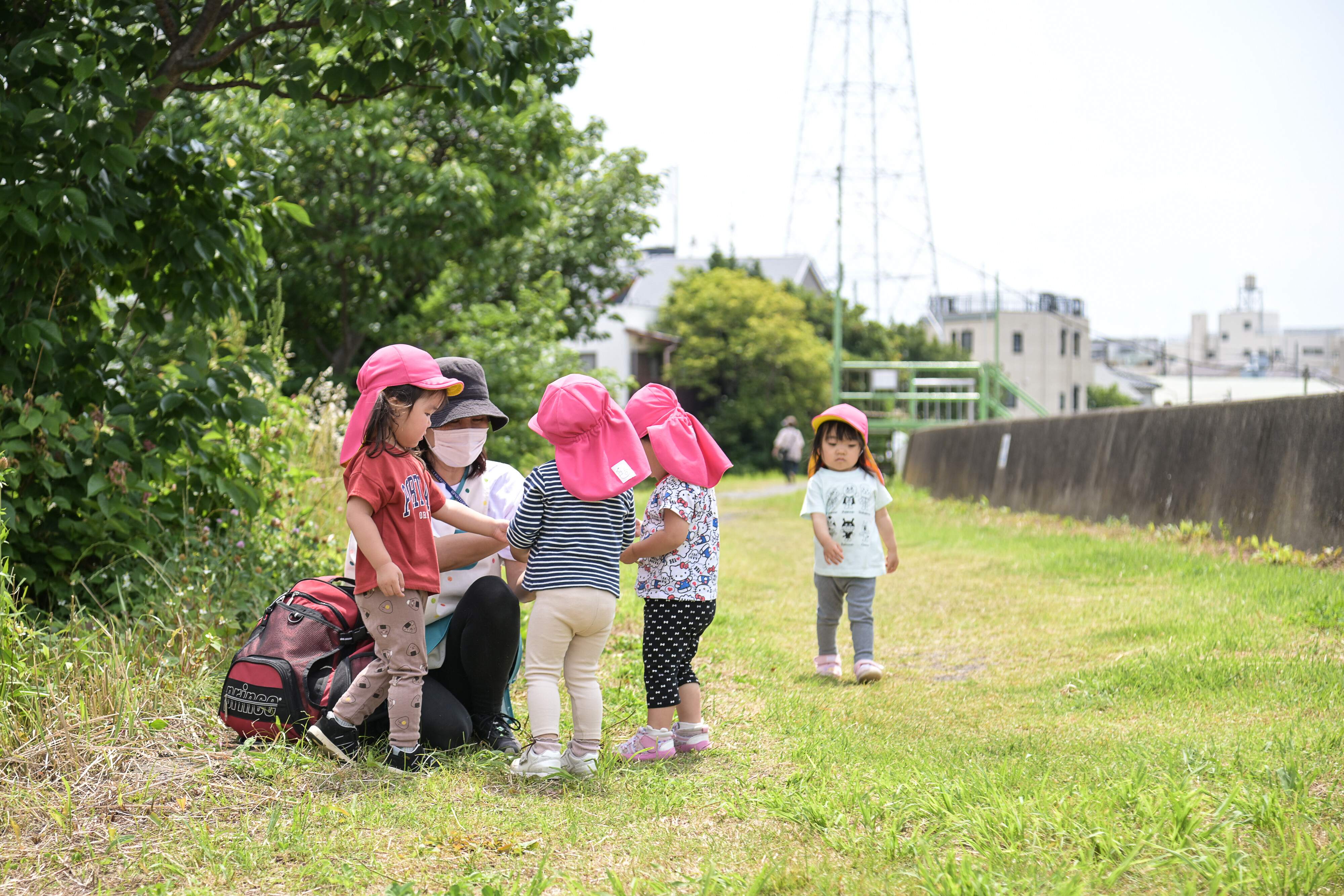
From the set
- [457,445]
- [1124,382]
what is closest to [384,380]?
[457,445]

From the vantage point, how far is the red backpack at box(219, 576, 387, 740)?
377 cm

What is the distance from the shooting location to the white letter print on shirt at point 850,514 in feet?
18.8

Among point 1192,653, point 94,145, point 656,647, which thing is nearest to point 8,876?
point 656,647

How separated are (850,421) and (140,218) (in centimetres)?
367

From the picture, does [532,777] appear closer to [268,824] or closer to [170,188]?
[268,824]

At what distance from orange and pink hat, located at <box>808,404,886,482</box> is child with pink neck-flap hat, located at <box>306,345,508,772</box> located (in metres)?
2.40

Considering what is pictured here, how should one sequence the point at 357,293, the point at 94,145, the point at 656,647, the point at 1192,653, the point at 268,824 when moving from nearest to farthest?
the point at 268,824
the point at 656,647
the point at 94,145
the point at 1192,653
the point at 357,293

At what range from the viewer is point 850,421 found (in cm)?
563

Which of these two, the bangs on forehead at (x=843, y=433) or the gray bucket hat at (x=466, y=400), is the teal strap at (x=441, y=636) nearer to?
the gray bucket hat at (x=466, y=400)

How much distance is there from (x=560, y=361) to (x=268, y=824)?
1228cm

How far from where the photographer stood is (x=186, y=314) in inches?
219

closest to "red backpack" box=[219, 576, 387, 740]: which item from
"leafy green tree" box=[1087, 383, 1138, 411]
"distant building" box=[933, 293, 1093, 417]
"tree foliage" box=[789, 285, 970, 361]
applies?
"tree foliage" box=[789, 285, 970, 361]

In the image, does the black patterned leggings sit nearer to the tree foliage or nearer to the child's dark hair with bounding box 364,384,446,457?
the child's dark hair with bounding box 364,384,446,457

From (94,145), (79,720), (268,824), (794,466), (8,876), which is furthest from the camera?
(794,466)
